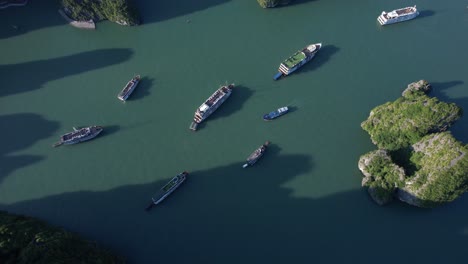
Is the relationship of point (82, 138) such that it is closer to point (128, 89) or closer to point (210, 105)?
point (128, 89)

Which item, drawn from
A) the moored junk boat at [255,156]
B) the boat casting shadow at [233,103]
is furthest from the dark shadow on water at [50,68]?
the moored junk boat at [255,156]

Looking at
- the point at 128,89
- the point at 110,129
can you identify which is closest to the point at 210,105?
the point at 128,89

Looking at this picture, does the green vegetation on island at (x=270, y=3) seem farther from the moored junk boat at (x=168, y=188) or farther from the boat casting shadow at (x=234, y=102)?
the moored junk boat at (x=168, y=188)

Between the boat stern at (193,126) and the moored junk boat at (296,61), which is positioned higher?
the moored junk boat at (296,61)

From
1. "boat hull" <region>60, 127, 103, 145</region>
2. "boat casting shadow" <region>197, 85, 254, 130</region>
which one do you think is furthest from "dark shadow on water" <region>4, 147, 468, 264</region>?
"boat casting shadow" <region>197, 85, 254, 130</region>

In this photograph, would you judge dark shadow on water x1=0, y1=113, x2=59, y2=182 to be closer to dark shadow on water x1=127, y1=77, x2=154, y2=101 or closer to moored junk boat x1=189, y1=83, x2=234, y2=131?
dark shadow on water x1=127, y1=77, x2=154, y2=101

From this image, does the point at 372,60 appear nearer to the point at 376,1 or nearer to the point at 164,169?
the point at 376,1
